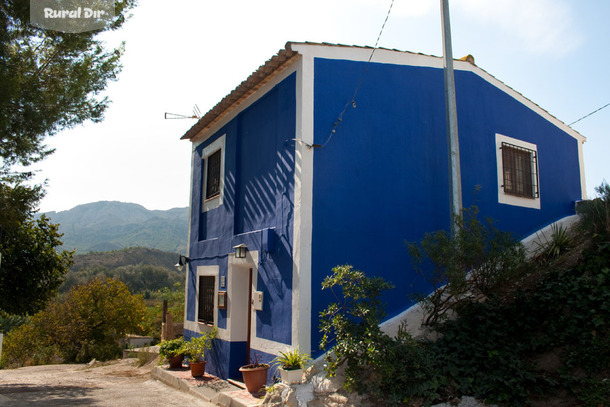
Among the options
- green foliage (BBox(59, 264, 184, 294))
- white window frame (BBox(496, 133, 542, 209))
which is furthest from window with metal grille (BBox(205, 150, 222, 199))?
green foliage (BBox(59, 264, 184, 294))

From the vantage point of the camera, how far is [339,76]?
27.2 feet

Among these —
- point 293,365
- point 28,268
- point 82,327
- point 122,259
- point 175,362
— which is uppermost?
point 122,259

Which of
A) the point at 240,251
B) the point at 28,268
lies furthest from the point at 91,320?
the point at 240,251

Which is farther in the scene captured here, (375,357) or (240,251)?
(240,251)

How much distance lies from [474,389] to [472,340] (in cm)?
87

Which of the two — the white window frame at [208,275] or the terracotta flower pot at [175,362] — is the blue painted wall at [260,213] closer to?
the white window frame at [208,275]

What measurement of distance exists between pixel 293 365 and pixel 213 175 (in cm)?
598

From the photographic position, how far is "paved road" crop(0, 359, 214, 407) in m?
8.37

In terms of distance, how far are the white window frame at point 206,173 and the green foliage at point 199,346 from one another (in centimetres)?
285

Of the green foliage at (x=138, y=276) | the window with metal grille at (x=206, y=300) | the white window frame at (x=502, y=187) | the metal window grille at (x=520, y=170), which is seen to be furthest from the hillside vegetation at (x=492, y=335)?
the green foliage at (x=138, y=276)

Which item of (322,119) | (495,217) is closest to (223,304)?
(322,119)

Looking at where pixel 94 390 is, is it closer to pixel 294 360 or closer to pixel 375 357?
pixel 294 360

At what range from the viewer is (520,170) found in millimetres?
10734

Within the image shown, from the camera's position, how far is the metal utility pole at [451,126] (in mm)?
7922
